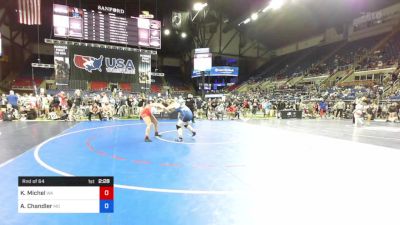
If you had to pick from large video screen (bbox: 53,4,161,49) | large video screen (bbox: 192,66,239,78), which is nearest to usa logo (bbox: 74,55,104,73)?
large video screen (bbox: 53,4,161,49)

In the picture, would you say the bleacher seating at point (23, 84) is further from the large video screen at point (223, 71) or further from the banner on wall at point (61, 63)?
the large video screen at point (223, 71)

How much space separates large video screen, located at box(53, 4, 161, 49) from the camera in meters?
22.5

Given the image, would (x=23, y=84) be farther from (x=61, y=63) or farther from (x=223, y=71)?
(x=223, y=71)

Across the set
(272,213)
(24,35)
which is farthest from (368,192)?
(24,35)

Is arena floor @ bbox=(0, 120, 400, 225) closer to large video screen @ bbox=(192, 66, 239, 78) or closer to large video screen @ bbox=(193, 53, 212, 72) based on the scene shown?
large video screen @ bbox=(193, 53, 212, 72)

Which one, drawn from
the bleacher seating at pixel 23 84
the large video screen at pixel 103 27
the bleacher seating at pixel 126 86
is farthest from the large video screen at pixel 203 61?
the bleacher seating at pixel 23 84

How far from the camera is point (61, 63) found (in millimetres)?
24203

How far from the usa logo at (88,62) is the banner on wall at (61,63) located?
2141mm

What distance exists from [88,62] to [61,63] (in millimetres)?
3040

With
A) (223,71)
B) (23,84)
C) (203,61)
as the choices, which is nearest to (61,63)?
(203,61)

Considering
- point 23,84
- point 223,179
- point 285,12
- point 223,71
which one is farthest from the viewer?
point 223,71
